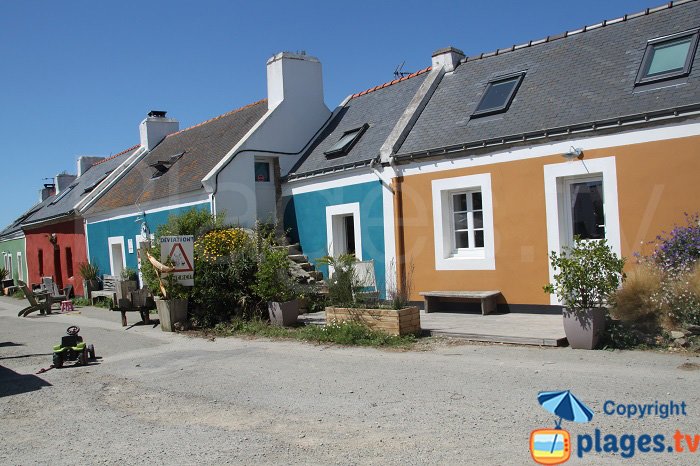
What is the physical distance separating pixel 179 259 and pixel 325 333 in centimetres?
363

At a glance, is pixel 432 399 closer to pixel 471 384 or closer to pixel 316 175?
pixel 471 384

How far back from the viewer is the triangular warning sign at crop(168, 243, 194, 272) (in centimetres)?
1209

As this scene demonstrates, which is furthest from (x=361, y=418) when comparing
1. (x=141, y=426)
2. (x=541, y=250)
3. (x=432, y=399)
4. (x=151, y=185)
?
(x=151, y=185)

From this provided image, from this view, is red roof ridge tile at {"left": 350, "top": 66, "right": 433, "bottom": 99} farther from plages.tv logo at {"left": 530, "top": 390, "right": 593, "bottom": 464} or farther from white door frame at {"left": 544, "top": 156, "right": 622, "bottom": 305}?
plages.tv logo at {"left": 530, "top": 390, "right": 593, "bottom": 464}

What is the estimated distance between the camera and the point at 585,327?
844cm

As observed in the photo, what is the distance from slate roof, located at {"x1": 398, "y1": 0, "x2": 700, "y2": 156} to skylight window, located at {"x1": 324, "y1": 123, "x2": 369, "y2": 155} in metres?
2.19

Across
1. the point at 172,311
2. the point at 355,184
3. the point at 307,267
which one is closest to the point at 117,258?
the point at 307,267

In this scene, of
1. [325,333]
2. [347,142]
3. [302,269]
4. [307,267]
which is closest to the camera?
[325,333]

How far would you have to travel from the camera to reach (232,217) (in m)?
17.1

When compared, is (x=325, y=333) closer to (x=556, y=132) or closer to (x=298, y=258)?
(x=556, y=132)

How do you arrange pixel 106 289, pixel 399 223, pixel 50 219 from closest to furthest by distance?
pixel 399 223 → pixel 106 289 → pixel 50 219

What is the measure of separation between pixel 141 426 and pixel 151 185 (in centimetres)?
1628

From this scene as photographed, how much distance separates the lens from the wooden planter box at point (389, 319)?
32.8ft

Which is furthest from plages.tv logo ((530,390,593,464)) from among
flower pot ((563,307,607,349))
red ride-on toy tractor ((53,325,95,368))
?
red ride-on toy tractor ((53,325,95,368))
